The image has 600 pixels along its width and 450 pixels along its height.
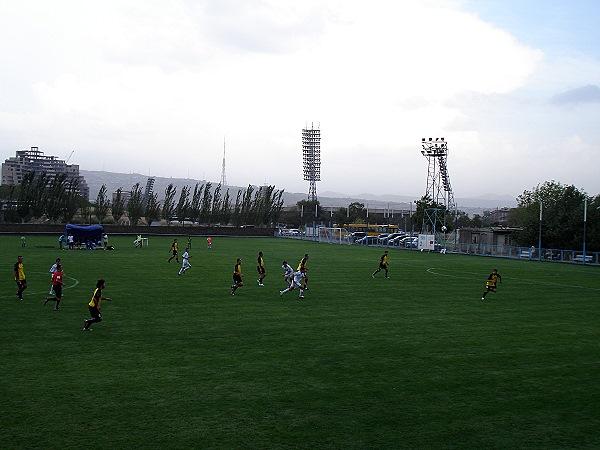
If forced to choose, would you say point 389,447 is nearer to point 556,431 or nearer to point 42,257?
point 556,431

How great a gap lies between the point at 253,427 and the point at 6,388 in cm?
525

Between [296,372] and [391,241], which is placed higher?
[391,241]

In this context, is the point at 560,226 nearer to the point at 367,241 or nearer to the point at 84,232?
the point at 367,241

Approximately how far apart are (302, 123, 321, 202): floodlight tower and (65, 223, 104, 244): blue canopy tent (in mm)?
84375

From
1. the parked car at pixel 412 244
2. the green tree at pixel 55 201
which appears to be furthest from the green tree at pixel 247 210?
the parked car at pixel 412 244

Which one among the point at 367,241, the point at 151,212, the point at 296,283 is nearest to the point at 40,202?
the point at 151,212

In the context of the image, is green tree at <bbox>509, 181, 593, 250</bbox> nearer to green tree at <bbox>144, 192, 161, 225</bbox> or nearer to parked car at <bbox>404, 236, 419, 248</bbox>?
parked car at <bbox>404, 236, 419, 248</bbox>

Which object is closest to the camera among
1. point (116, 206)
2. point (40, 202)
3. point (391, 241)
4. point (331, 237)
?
point (391, 241)

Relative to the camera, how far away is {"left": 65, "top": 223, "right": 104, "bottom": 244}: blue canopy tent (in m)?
57.1

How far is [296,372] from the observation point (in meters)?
13.4

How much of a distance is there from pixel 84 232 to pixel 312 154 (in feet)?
285

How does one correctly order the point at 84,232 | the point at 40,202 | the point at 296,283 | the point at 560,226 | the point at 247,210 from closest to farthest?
1. the point at 296,283
2. the point at 84,232
3. the point at 560,226
4. the point at 40,202
5. the point at 247,210

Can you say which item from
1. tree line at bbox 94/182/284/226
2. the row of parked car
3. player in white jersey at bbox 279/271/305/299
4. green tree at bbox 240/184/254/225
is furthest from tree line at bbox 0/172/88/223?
player in white jersey at bbox 279/271/305/299

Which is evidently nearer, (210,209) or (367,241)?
(367,241)
